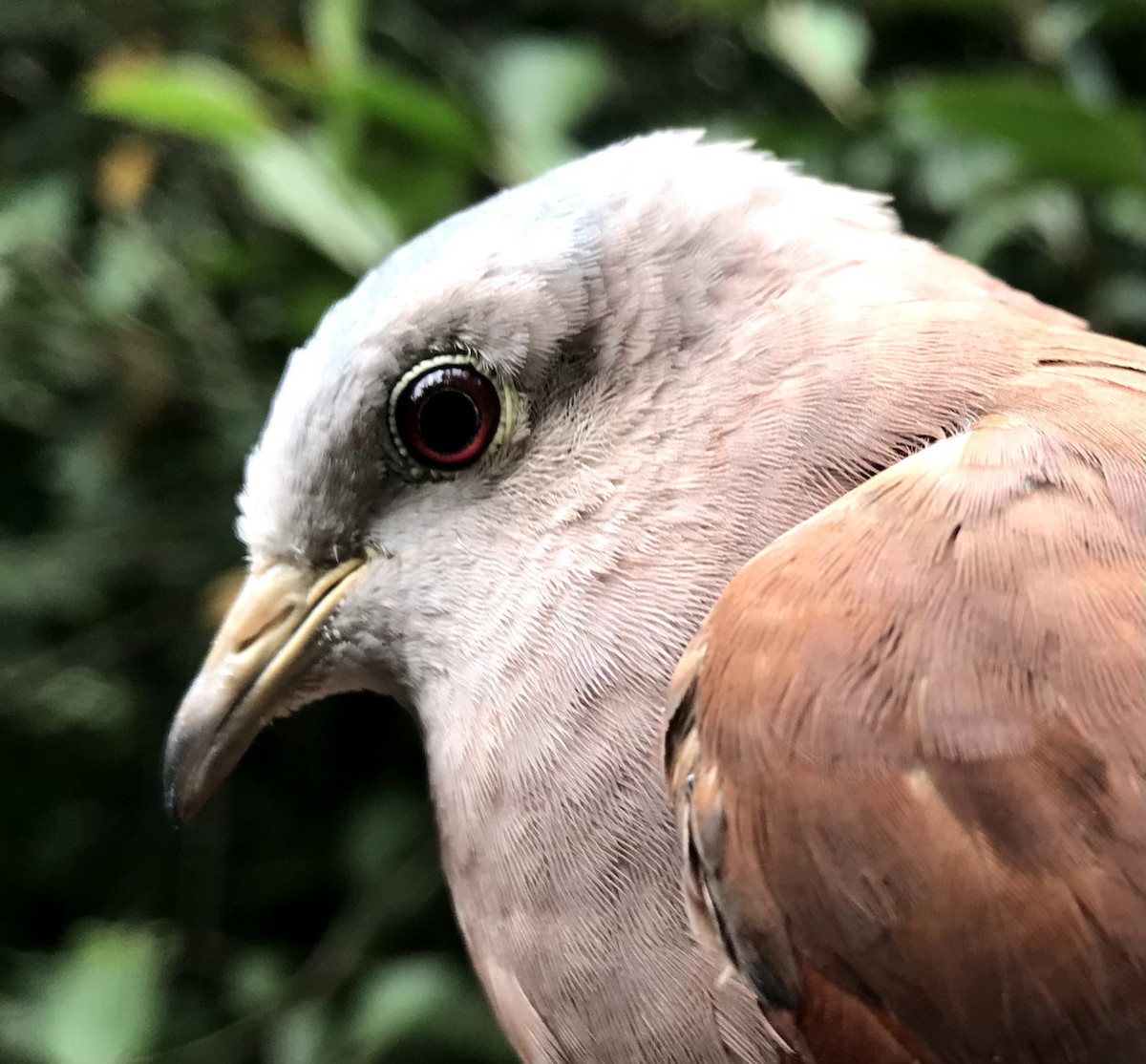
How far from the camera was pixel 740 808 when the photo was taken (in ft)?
1.64

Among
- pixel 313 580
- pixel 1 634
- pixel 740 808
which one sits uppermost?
pixel 740 808

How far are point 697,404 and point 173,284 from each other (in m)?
1.19

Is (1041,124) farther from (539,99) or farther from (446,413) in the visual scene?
(446,413)

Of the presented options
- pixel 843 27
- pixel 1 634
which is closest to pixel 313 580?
pixel 843 27

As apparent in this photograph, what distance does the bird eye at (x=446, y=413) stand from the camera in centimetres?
66

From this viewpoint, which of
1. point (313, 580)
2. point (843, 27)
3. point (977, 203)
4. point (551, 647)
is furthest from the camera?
point (843, 27)

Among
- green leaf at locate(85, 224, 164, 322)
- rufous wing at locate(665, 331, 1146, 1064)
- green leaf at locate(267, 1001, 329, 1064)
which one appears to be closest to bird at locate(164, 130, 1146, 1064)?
rufous wing at locate(665, 331, 1146, 1064)

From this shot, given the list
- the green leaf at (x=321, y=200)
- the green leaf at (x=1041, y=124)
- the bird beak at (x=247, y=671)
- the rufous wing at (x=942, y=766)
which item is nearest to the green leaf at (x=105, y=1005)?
the bird beak at (x=247, y=671)

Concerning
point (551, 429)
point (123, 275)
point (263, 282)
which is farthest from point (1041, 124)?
point (123, 275)

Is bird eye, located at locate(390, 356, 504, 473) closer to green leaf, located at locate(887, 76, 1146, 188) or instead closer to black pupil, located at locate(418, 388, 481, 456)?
black pupil, located at locate(418, 388, 481, 456)

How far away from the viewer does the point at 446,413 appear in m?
0.67

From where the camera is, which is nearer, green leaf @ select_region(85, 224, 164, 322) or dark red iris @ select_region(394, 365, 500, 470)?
dark red iris @ select_region(394, 365, 500, 470)

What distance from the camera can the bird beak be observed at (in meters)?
0.73

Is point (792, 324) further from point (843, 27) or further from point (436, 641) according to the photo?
point (843, 27)
